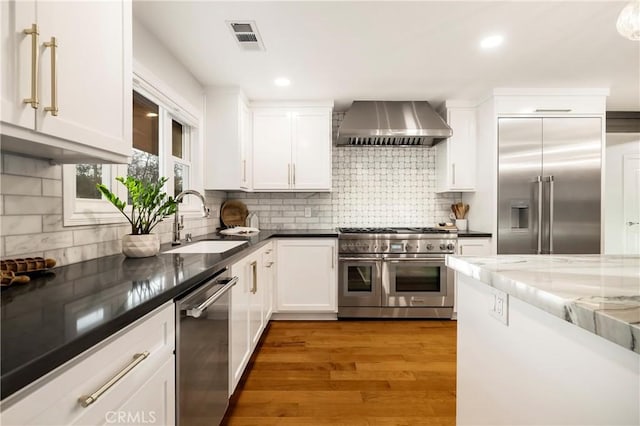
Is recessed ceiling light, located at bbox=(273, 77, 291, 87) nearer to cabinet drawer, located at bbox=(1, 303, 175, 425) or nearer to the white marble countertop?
the white marble countertop

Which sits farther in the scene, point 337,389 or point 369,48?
point 369,48

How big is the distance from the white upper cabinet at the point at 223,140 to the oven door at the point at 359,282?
1.42 meters

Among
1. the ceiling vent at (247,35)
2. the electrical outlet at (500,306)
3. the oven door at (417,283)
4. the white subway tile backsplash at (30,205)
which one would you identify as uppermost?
the ceiling vent at (247,35)

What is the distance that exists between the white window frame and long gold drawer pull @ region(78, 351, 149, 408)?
96 centimetres

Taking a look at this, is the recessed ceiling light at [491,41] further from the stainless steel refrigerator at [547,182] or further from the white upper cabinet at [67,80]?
the white upper cabinet at [67,80]

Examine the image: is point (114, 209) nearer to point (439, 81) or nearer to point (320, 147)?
point (320, 147)

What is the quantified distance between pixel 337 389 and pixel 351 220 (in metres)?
2.26

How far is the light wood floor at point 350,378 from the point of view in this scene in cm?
183

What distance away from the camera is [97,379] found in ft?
2.38

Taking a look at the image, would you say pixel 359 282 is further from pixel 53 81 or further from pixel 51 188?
pixel 53 81

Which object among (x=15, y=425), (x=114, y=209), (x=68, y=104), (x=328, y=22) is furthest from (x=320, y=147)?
(x=15, y=425)

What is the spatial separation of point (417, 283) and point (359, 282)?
62 cm

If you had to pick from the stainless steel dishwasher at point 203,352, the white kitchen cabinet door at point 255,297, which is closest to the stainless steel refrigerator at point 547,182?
the white kitchen cabinet door at point 255,297

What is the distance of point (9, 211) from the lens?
1208 mm
